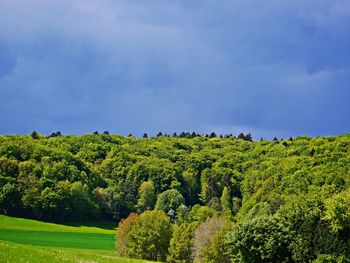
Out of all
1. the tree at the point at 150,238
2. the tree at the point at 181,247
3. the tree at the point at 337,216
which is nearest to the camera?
the tree at the point at 337,216

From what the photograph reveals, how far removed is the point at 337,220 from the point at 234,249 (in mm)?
13496

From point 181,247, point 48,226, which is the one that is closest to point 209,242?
point 181,247

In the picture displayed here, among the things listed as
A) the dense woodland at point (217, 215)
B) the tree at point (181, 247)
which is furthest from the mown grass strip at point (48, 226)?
the tree at point (181, 247)

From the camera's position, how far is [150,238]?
8481 centimetres

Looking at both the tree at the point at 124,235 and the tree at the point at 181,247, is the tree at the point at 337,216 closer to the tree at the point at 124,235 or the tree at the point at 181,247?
the tree at the point at 181,247

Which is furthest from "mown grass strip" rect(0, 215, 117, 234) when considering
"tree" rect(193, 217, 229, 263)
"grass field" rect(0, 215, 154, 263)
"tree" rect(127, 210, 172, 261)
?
"tree" rect(193, 217, 229, 263)

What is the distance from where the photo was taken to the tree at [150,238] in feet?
277

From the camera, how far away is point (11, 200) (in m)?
163

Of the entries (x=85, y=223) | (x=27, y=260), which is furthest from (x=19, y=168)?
(x=27, y=260)

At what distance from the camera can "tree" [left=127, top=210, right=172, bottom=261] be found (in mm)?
84312

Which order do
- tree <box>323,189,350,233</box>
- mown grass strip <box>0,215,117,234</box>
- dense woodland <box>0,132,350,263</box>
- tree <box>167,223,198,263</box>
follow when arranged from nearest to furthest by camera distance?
1. tree <box>323,189,350,233</box>
2. dense woodland <box>0,132,350,263</box>
3. tree <box>167,223,198,263</box>
4. mown grass strip <box>0,215,117,234</box>

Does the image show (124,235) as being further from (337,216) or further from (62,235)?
(337,216)

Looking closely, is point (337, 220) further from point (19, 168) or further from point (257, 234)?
point (19, 168)

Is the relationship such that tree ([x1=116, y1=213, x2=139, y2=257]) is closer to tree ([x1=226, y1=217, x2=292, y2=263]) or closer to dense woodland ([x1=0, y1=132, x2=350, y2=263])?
dense woodland ([x1=0, y1=132, x2=350, y2=263])
